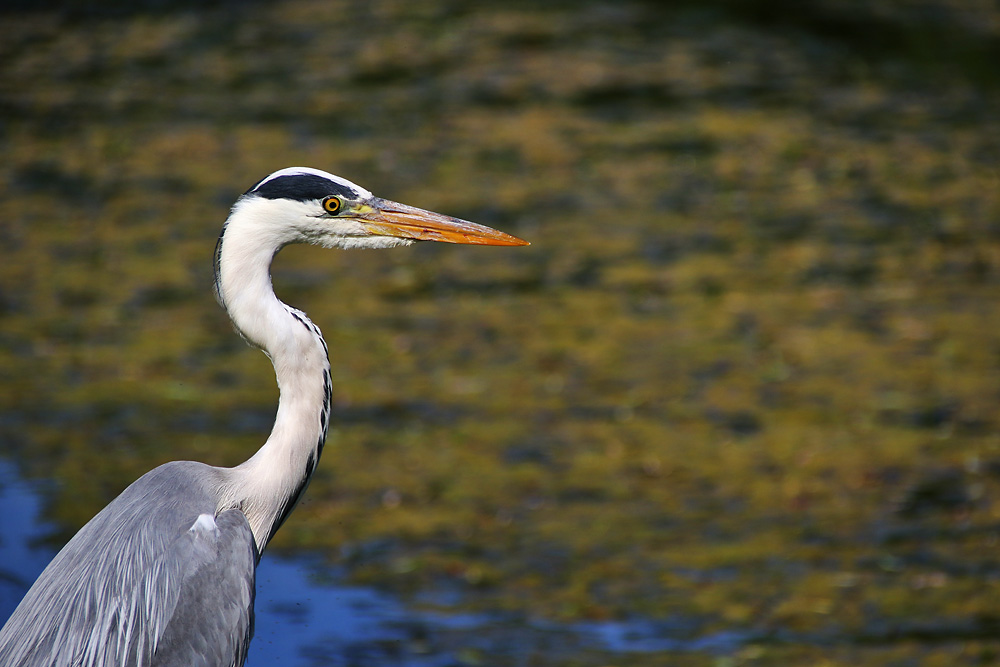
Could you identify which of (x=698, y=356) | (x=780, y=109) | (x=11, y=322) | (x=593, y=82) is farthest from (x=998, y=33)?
(x=11, y=322)

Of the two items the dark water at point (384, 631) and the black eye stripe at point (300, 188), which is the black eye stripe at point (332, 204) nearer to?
the black eye stripe at point (300, 188)

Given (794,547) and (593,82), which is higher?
(593,82)

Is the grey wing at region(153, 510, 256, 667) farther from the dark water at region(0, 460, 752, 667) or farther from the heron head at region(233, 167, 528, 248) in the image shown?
the dark water at region(0, 460, 752, 667)

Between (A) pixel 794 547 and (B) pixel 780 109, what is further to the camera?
(B) pixel 780 109

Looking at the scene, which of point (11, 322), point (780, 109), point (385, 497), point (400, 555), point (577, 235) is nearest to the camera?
point (400, 555)

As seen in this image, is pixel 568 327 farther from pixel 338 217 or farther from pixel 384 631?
pixel 338 217

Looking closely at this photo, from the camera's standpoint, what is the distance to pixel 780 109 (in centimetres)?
1120

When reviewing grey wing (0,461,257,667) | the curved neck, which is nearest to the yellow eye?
the curved neck

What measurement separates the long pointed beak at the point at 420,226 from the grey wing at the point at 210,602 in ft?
3.22

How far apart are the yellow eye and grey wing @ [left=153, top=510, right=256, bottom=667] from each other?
3.05ft

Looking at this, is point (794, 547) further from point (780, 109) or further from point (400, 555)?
Answer: point (780, 109)

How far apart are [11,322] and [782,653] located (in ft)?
15.8

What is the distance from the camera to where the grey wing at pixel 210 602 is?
3.38m

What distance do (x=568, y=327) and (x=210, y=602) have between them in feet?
14.2
